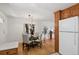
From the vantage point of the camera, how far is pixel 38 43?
6.37 feet

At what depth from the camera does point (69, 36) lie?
187 cm

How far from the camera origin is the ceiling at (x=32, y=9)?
1.86 m

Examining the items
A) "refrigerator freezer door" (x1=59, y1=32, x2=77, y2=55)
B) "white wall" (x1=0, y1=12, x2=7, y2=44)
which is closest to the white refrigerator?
"refrigerator freezer door" (x1=59, y1=32, x2=77, y2=55)

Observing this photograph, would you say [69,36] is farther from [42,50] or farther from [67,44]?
[42,50]

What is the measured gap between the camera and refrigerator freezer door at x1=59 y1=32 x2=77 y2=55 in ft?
5.96

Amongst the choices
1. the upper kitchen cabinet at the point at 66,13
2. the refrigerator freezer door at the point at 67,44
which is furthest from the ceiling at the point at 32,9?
the refrigerator freezer door at the point at 67,44

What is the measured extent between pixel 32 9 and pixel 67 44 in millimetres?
819

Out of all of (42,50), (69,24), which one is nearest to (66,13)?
(69,24)

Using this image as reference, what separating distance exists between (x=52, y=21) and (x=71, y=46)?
1.67 ft

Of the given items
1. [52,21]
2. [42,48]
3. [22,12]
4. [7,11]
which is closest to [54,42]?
[42,48]

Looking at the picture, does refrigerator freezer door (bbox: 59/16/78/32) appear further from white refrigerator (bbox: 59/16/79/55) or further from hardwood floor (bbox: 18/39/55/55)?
hardwood floor (bbox: 18/39/55/55)

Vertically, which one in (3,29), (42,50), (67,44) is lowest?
(42,50)

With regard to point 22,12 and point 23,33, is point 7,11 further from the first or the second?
point 23,33

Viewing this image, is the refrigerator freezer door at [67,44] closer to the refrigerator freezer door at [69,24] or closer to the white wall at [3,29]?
the refrigerator freezer door at [69,24]
